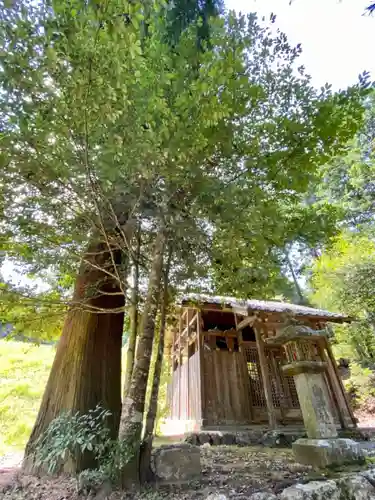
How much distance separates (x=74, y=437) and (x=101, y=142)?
2.71m

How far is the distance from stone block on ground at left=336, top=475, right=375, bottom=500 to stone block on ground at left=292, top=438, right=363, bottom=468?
0.85 metres

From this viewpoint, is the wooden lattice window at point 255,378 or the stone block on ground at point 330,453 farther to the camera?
the wooden lattice window at point 255,378

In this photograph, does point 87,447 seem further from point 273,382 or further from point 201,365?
point 273,382

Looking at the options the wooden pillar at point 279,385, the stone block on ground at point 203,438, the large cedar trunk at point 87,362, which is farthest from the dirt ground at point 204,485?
the wooden pillar at point 279,385

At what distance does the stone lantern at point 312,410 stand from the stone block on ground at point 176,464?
1.60 meters

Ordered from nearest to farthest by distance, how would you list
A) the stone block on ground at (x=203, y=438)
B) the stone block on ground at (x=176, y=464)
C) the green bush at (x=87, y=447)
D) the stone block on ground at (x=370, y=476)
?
the green bush at (x=87, y=447)
the stone block on ground at (x=370, y=476)
the stone block on ground at (x=176, y=464)
the stone block on ground at (x=203, y=438)

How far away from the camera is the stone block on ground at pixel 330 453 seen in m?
3.48

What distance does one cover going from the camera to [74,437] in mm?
2477

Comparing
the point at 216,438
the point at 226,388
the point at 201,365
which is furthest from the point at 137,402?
the point at 226,388

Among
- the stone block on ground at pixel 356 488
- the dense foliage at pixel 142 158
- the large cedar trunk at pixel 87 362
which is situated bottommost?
the stone block on ground at pixel 356 488

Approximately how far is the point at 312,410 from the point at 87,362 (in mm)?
3148

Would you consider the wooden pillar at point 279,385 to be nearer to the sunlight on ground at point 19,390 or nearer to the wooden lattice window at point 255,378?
the wooden lattice window at point 255,378

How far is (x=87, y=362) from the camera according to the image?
11.6ft

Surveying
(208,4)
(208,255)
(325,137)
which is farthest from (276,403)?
(208,4)
